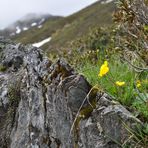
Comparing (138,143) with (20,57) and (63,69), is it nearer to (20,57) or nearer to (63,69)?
(63,69)

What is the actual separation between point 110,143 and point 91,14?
72434 mm

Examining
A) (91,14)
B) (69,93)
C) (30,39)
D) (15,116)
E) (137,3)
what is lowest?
(30,39)

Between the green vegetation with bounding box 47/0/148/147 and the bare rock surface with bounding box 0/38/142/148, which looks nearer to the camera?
the bare rock surface with bounding box 0/38/142/148

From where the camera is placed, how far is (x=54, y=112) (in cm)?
596

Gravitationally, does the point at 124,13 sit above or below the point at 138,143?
above

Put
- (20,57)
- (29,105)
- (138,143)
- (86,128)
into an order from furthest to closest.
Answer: (20,57) < (29,105) < (86,128) < (138,143)

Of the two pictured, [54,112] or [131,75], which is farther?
[131,75]

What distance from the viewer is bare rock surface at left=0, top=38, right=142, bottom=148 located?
520 centimetres

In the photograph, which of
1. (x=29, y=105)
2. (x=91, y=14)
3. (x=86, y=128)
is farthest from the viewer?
(x=91, y=14)

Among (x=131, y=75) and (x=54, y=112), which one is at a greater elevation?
(x=54, y=112)

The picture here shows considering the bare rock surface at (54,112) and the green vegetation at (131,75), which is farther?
the green vegetation at (131,75)

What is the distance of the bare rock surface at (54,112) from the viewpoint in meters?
5.20

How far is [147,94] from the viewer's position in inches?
223

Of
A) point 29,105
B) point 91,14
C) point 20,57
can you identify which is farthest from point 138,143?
point 91,14
